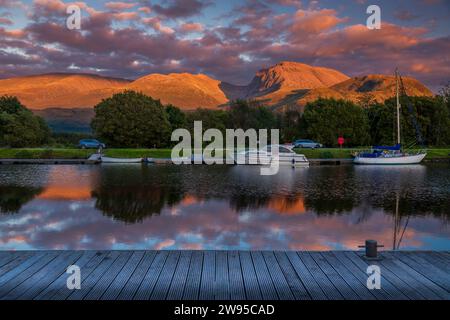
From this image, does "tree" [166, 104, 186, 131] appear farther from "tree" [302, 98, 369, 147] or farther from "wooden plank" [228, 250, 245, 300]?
"wooden plank" [228, 250, 245, 300]

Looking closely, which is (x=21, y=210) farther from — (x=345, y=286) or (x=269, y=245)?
(x=345, y=286)

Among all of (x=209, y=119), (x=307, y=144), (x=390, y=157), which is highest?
(x=209, y=119)

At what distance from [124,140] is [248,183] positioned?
122 feet

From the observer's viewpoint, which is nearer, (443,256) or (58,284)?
(58,284)

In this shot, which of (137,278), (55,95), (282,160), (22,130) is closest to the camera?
(137,278)

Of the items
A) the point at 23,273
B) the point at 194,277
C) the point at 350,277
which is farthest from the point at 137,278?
the point at 350,277

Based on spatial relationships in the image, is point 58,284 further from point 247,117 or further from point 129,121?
point 247,117

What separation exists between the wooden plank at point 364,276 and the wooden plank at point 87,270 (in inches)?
209

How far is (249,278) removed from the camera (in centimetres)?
791

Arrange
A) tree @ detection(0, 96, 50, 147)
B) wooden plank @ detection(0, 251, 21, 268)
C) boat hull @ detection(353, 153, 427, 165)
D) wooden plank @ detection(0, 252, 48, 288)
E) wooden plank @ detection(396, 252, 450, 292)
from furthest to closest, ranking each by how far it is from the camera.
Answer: tree @ detection(0, 96, 50, 147), boat hull @ detection(353, 153, 427, 165), wooden plank @ detection(0, 251, 21, 268), wooden plank @ detection(0, 252, 48, 288), wooden plank @ detection(396, 252, 450, 292)

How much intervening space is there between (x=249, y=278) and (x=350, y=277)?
6.54 feet

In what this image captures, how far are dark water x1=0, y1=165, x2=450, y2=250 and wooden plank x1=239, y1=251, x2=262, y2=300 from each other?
461 centimetres

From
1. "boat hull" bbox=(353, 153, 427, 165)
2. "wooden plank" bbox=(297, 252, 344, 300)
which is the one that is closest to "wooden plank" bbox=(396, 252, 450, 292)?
"wooden plank" bbox=(297, 252, 344, 300)

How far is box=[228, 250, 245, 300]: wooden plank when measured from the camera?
23.5ft
